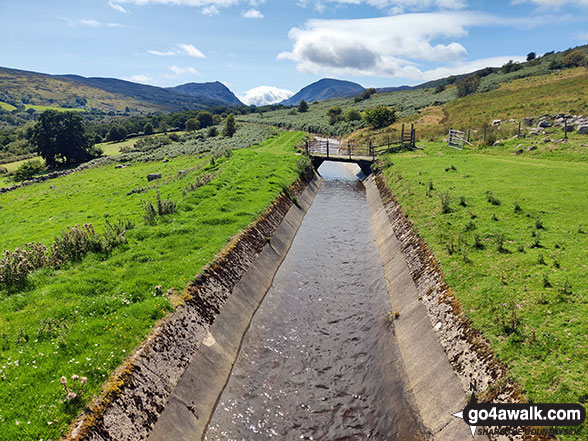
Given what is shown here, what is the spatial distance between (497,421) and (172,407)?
972 centimetres

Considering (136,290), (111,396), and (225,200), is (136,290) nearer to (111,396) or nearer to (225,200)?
(111,396)

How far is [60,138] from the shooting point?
234 feet

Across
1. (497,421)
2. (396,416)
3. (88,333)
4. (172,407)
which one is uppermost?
(88,333)

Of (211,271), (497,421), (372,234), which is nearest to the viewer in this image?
(497,421)

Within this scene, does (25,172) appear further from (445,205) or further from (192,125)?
(445,205)

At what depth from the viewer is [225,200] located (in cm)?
2733

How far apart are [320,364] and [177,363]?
19.6ft

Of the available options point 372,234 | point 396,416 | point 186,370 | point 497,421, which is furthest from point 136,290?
point 372,234

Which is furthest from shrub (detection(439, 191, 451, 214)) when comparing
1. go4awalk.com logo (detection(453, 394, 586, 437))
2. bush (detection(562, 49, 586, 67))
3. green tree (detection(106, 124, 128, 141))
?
green tree (detection(106, 124, 128, 141))

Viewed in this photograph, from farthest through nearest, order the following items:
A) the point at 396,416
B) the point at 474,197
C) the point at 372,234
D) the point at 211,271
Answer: the point at 372,234 < the point at 474,197 < the point at 211,271 < the point at 396,416

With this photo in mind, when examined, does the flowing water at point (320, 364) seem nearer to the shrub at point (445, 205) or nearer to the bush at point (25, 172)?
the shrub at point (445, 205)

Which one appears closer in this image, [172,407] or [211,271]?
[172,407]

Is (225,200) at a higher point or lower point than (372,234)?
higher

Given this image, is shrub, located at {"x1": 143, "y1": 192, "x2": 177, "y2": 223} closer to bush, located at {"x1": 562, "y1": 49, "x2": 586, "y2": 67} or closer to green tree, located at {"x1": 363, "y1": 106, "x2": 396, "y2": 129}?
green tree, located at {"x1": 363, "y1": 106, "x2": 396, "y2": 129}
